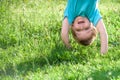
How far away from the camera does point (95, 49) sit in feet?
24.6

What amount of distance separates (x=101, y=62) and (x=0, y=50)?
5.99ft

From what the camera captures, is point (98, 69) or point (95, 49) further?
point (95, 49)

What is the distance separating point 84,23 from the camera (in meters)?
5.83

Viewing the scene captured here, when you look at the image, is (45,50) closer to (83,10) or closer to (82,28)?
(83,10)

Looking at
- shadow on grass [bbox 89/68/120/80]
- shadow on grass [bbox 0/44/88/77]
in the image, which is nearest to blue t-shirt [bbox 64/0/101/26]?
shadow on grass [bbox 89/68/120/80]

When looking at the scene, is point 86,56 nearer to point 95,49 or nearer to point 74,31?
point 95,49

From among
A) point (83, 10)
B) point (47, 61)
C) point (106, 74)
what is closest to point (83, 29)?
point (83, 10)

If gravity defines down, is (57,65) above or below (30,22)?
below

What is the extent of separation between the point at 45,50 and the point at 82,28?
1667 mm

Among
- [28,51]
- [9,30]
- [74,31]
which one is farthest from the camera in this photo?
[9,30]

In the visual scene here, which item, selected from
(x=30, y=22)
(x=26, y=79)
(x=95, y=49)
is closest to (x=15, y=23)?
(x=30, y=22)

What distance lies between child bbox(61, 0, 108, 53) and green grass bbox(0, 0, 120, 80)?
1.65 feet

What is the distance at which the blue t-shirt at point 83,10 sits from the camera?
6.21m

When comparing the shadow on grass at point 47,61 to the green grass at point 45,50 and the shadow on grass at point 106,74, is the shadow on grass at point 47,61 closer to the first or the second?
the green grass at point 45,50
